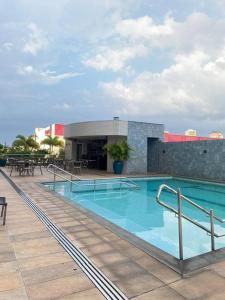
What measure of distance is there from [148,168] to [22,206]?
12603mm

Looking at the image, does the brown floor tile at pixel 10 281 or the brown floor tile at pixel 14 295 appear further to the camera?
the brown floor tile at pixel 10 281

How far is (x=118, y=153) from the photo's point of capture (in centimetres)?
1511

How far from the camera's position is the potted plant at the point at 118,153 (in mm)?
15062

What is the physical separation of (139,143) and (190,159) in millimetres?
3240

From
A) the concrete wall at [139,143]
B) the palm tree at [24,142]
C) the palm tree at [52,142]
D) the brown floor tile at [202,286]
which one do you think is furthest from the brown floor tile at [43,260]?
the palm tree at [52,142]

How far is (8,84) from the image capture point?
2077 cm

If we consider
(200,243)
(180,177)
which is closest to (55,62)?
(180,177)

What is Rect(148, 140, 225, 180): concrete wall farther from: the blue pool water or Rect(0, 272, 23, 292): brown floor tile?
Rect(0, 272, 23, 292): brown floor tile

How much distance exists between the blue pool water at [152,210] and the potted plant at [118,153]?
6.84ft

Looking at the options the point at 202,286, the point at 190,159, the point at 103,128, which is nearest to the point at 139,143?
the point at 103,128

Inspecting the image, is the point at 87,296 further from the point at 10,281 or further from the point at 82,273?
the point at 10,281

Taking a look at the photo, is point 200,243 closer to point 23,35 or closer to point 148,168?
point 23,35

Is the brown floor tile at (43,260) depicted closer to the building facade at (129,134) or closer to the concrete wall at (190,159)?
the concrete wall at (190,159)

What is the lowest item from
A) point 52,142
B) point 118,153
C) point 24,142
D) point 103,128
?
point 118,153
